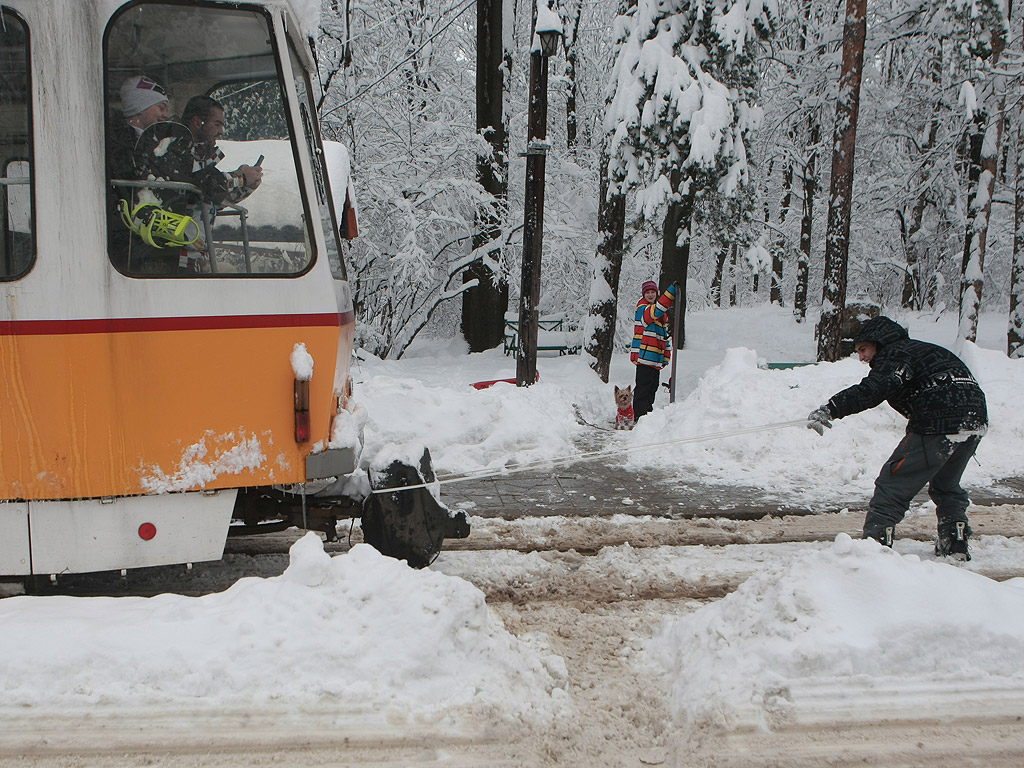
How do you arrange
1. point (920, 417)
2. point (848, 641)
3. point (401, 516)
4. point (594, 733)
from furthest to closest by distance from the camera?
1. point (920, 417)
2. point (401, 516)
3. point (848, 641)
4. point (594, 733)

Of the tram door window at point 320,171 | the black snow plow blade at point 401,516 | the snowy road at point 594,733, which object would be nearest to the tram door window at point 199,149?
the tram door window at point 320,171

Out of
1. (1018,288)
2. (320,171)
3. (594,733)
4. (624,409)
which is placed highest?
(320,171)

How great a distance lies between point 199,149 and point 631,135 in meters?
9.50

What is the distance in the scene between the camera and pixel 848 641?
335 cm

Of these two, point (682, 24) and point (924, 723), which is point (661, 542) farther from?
point (682, 24)

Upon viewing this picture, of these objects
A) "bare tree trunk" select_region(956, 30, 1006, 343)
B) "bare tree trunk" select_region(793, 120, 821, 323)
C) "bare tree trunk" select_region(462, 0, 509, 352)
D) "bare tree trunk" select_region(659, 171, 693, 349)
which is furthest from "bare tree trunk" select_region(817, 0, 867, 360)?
"bare tree trunk" select_region(793, 120, 821, 323)

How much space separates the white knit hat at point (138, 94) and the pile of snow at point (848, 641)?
3.35 meters

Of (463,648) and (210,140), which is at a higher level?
(210,140)

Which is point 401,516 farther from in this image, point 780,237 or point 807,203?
point 807,203

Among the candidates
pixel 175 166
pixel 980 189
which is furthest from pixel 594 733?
pixel 980 189

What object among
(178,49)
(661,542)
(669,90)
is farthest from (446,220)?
(178,49)

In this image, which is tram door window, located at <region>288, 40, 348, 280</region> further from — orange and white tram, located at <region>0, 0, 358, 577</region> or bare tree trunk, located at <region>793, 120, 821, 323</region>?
bare tree trunk, located at <region>793, 120, 821, 323</region>

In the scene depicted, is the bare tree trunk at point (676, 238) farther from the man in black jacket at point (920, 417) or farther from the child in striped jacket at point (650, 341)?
the man in black jacket at point (920, 417)

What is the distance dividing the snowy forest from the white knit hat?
6.97 metres
